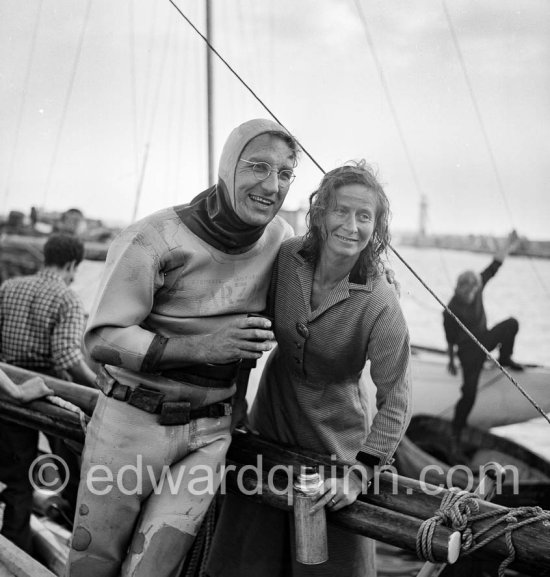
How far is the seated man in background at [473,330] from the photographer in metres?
6.49

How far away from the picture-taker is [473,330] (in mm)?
6781

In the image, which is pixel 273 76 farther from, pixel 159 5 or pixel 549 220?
pixel 549 220

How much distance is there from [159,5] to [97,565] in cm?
630

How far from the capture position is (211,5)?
223 inches

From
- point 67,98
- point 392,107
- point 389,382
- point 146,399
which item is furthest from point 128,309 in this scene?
point 67,98

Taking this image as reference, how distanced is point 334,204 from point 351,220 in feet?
0.26

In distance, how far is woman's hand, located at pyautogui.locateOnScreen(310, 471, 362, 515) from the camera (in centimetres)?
183

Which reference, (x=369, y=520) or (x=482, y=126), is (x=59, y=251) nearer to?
(x=369, y=520)

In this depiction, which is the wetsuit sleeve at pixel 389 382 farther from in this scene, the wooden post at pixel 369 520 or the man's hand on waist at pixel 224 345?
the man's hand on waist at pixel 224 345

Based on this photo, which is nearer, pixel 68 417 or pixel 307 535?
pixel 307 535

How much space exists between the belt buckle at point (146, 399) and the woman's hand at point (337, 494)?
547 mm

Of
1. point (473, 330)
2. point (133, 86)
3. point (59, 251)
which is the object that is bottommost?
point (473, 330)

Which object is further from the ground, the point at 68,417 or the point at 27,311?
the point at 27,311

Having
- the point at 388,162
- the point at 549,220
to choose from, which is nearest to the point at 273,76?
the point at 388,162
